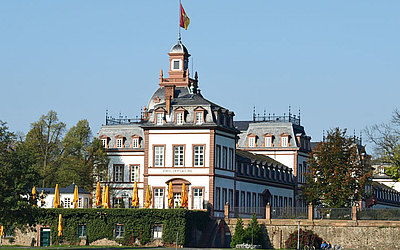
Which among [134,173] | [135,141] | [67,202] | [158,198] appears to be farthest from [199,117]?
[135,141]

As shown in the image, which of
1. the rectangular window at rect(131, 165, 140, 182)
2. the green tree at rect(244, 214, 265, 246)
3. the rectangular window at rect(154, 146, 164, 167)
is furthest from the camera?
the rectangular window at rect(131, 165, 140, 182)

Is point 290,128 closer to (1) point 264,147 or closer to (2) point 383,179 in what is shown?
(1) point 264,147

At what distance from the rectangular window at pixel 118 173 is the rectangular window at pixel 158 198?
1736 centimetres

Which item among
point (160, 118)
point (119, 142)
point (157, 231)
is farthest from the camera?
point (119, 142)

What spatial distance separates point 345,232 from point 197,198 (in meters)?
15.0

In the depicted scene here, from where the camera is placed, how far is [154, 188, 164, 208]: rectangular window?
312 feet

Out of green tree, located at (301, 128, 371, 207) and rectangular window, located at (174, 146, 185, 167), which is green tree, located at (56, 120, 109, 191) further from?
green tree, located at (301, 128, 371, 207)

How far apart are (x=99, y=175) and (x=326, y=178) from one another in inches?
1058

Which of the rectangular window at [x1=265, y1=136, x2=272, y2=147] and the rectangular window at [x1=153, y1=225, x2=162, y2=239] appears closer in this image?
the rectangular window at [x1=153, y1=225, x2=162, y2=239]

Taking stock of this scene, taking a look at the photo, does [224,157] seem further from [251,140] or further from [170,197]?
[251,140]

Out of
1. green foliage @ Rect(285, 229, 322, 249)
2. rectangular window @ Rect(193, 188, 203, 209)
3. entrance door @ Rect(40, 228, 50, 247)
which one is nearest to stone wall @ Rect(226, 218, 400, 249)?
green foliage @ Rect(285, 229, 322, 249)

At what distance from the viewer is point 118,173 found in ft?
369

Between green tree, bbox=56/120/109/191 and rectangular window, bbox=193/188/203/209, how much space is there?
1732 cm

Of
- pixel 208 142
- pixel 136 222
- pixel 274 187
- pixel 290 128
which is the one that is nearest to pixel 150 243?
pixel 136 222
